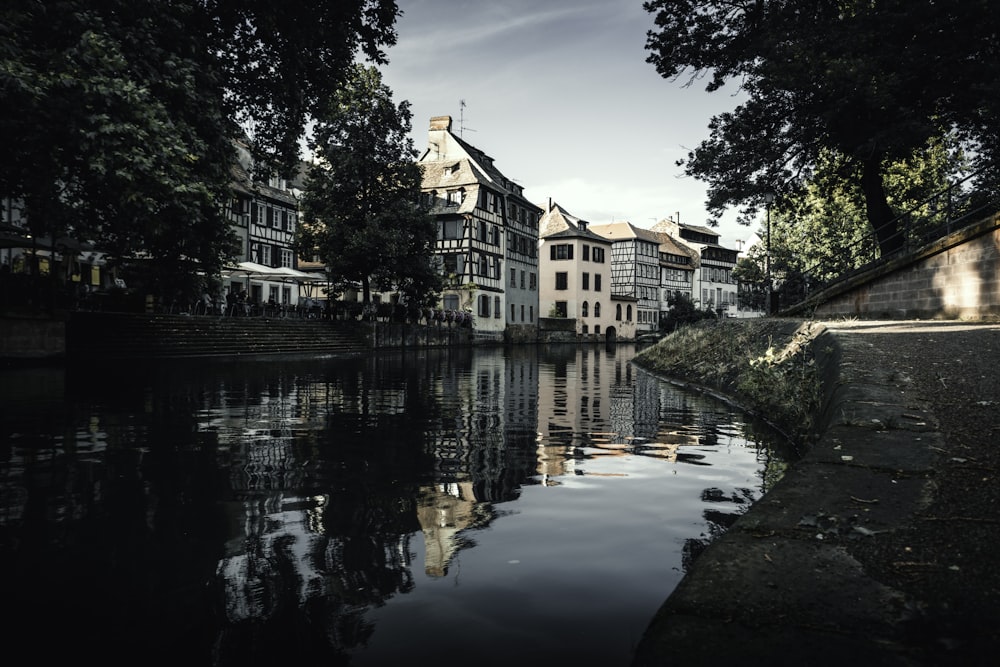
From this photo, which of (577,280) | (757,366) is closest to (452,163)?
(577,280)

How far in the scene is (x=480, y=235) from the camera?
48625 millimetres

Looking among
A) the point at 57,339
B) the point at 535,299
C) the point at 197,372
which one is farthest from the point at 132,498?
the point at 535,299

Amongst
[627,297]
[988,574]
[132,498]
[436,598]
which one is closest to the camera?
[988,574]

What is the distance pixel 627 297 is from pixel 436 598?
69.5 metres

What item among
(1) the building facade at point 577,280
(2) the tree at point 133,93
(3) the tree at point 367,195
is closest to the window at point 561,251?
(1) the building facade at point 577,280

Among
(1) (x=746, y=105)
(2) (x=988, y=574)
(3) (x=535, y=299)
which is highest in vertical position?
(1) (x=746, y=105)

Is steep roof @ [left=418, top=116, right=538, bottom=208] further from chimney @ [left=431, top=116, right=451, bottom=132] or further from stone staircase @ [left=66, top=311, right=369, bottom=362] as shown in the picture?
stone staircase @ [left=66, top=311, right=369, bottom=362]

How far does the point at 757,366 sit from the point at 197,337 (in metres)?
20.2

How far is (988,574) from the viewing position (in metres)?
2.21

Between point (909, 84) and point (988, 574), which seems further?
point (909, 84)

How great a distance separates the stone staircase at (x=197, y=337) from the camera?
20.5 metres

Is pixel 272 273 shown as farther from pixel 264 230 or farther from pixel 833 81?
pixel 833 81

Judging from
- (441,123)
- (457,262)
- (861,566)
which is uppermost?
(441,123)

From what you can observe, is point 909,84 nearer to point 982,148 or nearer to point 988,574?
point 982,148
